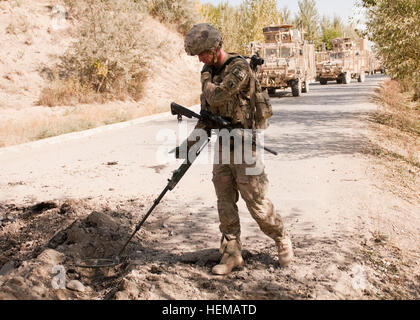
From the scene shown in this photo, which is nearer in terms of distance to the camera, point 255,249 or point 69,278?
point 69,278

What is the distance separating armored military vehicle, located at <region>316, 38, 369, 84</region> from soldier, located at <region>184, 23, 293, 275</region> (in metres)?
24.9

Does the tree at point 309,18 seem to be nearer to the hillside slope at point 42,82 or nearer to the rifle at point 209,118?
the hillside slope at point 42,82

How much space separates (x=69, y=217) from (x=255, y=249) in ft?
6.51

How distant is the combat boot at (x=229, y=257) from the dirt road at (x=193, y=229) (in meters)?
0.06

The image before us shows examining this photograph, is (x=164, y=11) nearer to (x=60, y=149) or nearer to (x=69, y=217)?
(x=60, y=149)

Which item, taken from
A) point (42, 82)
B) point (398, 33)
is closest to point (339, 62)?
point (42, 82)

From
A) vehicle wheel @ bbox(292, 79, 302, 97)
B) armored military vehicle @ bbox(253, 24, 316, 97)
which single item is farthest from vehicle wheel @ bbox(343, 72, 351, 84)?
vehicle wheel @ bbox(292, 79, 302, 97)

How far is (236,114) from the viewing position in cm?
343

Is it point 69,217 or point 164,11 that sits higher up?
point 164,11

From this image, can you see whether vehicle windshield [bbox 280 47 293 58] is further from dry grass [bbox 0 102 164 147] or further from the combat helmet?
the combat helmet

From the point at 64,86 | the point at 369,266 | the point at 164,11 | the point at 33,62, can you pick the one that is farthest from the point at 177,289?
the point at 164,11

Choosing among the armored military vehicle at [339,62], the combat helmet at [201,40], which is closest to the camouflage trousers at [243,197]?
the combat helmet at [201,40]

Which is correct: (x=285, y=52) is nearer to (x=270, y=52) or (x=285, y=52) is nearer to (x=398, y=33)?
(x=270, y=52)

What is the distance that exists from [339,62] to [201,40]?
25.5m
